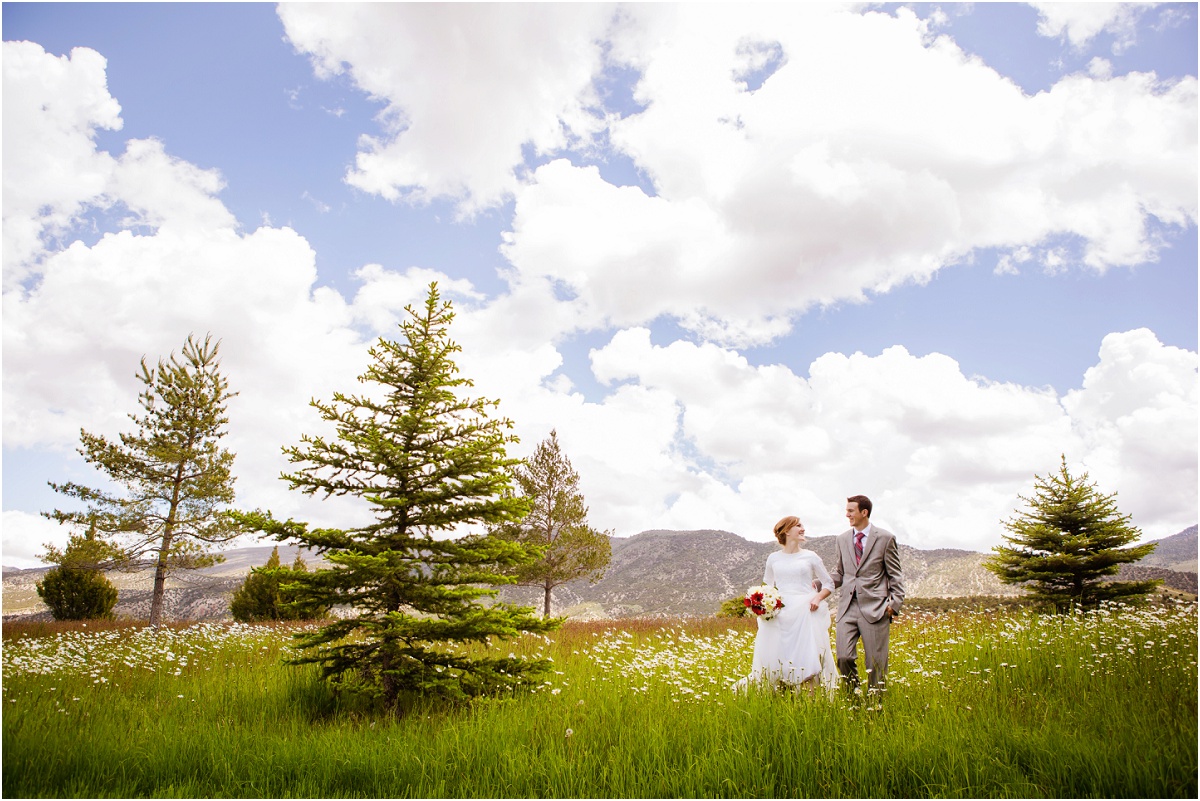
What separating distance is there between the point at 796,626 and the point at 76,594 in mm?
34821

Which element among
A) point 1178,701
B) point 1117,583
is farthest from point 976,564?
point 1178,701

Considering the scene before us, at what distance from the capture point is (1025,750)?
509cm

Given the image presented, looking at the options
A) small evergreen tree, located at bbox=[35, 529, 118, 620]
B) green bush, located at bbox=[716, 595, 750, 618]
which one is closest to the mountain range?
small evergreen tree, located at bbox=[35, 529, 118, 620]

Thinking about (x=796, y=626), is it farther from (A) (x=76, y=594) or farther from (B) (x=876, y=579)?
(A) (x=76, y=594)

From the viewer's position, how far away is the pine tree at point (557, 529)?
92.2 feet

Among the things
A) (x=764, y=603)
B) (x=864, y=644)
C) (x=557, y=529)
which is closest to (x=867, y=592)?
(x=864, y=644)

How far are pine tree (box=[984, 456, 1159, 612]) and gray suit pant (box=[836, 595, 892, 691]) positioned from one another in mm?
12966

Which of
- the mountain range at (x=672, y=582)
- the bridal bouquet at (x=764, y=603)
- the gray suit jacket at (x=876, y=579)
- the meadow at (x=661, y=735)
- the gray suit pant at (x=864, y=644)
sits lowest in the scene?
the mountain range at (x=672, y=582)

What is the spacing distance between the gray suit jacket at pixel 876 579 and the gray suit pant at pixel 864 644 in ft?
0.25

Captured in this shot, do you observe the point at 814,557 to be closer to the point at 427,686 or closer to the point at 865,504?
the point at 865,504

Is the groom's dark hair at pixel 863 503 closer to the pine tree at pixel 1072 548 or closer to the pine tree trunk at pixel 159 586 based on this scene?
the pine tree at pixel 1072 548

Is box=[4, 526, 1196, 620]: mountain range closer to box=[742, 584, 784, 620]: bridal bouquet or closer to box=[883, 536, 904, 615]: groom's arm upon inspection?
box=[742, 584, 784, 620]: bridal bouquet

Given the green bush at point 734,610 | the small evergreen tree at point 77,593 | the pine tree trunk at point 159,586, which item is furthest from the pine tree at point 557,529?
the small evergreen tree at point 77,593

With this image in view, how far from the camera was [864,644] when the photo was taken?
7039 millimetres
